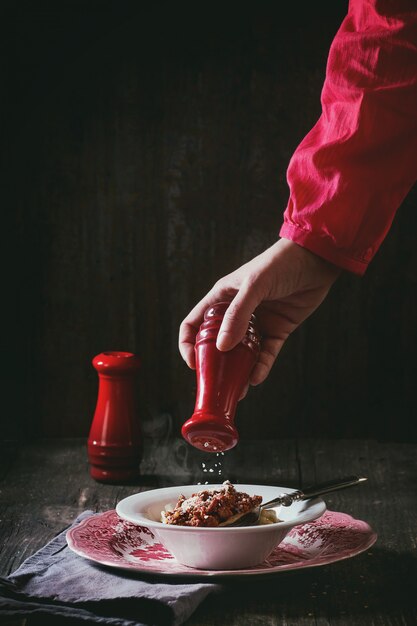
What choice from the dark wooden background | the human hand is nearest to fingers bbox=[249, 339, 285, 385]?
the human hand

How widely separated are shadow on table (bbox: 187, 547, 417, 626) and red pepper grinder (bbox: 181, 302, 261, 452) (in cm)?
16

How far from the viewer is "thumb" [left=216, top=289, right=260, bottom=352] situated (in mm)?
1038

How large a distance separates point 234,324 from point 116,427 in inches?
25.9

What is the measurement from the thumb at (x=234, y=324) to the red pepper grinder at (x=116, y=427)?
625 mm

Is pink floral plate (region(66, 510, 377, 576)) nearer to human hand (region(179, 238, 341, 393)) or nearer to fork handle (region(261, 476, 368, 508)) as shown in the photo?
fork handle (region(261, 476, 368, 508))

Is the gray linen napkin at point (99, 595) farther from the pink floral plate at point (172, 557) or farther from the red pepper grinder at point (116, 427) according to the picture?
the red pepper grinder at point (116, 427)

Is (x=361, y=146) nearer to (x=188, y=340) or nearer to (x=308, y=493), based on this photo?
(x=188, y=340)

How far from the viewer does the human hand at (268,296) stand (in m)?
1.06

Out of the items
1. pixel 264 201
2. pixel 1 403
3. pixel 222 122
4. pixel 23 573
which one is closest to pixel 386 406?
pixel 264 201

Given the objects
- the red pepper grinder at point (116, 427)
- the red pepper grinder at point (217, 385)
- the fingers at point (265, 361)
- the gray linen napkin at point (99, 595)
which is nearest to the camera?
the gray linen napkin at point (99, 595)

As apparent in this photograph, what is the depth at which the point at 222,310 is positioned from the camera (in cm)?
109

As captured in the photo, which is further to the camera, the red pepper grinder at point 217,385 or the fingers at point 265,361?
the fingers at point 265,361

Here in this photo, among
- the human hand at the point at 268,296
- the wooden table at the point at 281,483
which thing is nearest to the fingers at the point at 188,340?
the human hand at the point at 268,296

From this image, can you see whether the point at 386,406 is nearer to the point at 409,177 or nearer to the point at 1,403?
the point at 1,403
